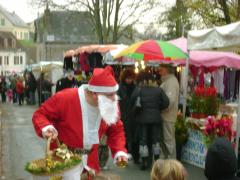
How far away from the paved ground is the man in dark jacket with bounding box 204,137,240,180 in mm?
4731

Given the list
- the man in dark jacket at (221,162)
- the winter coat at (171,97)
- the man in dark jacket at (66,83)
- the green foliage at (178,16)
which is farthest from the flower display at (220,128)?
the green foliage at (178,16)

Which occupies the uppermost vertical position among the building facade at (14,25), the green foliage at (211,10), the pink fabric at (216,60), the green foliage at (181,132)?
the building facade at (14,25)

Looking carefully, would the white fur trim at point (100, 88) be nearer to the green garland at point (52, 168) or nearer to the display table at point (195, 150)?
the green garland at point (52, 168)

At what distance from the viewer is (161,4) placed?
104 feet

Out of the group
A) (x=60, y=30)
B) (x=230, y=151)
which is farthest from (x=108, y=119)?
(x=60, y=30)

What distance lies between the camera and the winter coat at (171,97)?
8930 mm

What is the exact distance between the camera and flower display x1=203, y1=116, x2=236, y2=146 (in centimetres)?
752

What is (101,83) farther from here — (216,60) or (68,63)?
(68,63)

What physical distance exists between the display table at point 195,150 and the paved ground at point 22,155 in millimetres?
128

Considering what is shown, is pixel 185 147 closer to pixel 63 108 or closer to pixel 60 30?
pixel 63 108

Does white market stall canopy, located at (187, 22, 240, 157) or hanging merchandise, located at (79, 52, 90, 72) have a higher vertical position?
white market stall canopy, located at (187, 22, 240, 157)

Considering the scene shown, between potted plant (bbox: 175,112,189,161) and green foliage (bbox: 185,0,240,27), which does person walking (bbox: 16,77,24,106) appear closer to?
green foliage (bbox: 185,0,240,27)

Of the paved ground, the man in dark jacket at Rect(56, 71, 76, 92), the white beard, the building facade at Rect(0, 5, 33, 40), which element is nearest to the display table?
the paved ground

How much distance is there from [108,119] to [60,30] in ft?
225
